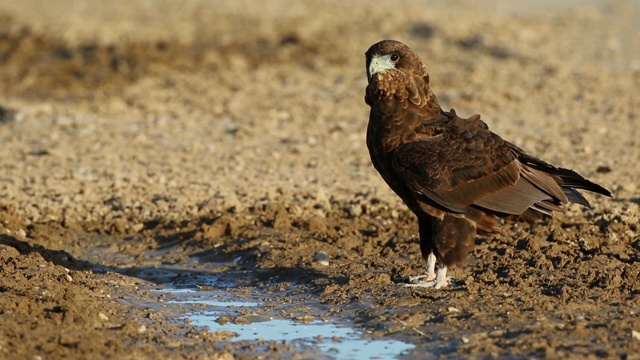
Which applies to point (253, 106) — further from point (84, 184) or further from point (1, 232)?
point (1, 232)

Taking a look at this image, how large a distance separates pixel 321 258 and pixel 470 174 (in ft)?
5.16

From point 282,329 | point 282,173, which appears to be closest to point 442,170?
point 282,329

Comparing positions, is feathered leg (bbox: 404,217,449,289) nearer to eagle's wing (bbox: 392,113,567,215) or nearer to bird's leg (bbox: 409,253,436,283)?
bird's leg (bbox: 409,253,436,283)

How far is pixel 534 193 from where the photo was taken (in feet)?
26.6

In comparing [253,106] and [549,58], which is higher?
[549,58]

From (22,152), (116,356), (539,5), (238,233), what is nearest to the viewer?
(116,356)

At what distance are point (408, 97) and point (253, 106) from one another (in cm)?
753

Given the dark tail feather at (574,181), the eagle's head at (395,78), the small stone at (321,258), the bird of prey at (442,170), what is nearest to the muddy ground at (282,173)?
the small stone at (321,258)

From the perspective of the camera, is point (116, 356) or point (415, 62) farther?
point (415, 62)

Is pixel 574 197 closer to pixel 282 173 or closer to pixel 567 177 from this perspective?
pixel 567 177

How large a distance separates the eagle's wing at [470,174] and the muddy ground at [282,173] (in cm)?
55

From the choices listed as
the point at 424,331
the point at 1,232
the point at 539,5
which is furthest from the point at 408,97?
the point at 539,5

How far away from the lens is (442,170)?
7.88 m

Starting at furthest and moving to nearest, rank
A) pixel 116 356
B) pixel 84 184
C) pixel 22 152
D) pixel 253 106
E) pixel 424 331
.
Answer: pixel 253 106 < pixel 22 152 < pixel 84 184 < pixel 424 331 < pixel 116 356
